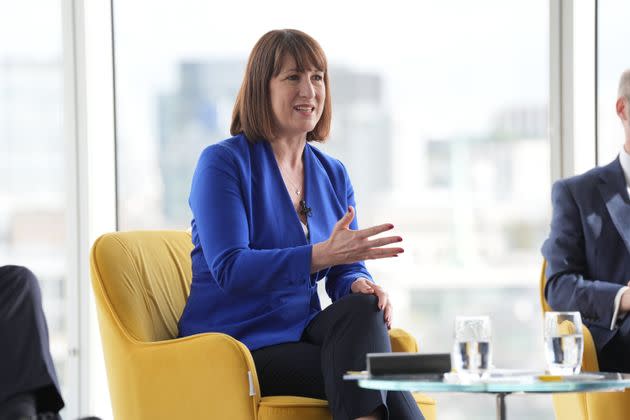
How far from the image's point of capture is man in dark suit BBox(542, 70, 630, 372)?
2838 mm

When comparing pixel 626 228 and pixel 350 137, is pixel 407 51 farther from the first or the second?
pixel 626 228

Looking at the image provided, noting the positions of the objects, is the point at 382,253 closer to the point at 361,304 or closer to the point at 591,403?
the point at 361,304

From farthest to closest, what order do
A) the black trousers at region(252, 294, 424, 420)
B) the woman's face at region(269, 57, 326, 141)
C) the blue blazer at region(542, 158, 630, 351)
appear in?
the blue blazer at region(542, 158, 630, 351) → the woman's face at region(269, 57, 326, 141) → the black trousers at region(252, 294, 424, 420)

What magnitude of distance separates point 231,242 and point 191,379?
1.16 feet

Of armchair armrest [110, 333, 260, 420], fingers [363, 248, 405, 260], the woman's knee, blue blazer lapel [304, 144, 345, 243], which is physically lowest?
armchair armrest [110, 333, 260, 420]

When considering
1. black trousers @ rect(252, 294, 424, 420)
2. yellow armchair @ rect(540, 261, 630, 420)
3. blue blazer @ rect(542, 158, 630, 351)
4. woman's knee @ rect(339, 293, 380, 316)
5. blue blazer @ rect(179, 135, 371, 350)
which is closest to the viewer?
black trousers @ rect(252, 294, 424, 420)

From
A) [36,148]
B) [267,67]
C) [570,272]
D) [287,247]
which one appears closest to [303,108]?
[267,67]

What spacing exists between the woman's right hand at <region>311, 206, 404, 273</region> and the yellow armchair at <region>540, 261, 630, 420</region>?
0.70 metres

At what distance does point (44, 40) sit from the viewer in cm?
396

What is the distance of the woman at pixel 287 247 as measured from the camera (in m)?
2.41

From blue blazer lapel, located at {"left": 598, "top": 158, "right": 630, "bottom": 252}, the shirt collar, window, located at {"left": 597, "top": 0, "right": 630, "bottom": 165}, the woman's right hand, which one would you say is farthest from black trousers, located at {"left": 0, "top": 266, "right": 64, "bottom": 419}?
window, located at {"left": 597, "top": 0, "right": 630, "bottom": 165}

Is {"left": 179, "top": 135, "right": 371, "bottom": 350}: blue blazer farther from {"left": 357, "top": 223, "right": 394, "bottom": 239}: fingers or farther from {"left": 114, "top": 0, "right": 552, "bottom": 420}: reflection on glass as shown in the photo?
{"left": 114, "top": 0, "right": 552, "bottom": 420}: reflection on glass

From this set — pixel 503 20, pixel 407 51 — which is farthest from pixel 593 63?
pixel 407 51

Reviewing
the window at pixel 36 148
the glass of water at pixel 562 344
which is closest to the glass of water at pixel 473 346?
the glass of water at pixel 562 344
